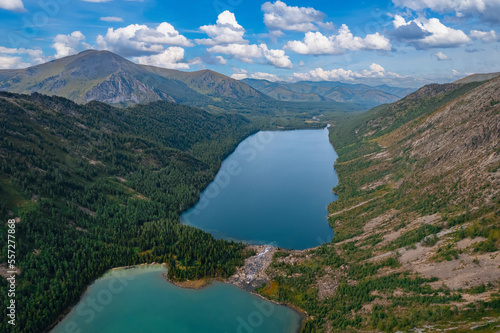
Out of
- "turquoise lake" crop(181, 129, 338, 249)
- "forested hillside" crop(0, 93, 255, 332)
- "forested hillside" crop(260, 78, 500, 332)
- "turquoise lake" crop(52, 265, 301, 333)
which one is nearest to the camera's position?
"forested hillside" crop(260, 78, 500, 332)

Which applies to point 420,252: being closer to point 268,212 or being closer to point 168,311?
point 168,311

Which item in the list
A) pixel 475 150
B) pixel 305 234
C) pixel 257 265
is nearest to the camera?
pixel 257 265

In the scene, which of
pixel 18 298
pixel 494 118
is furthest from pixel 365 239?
pixel 18 298

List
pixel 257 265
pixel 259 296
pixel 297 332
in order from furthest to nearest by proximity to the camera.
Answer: pixel 257 265, pixel 259 296, pixel 297 332

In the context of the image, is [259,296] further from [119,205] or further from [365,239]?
[119,205]
